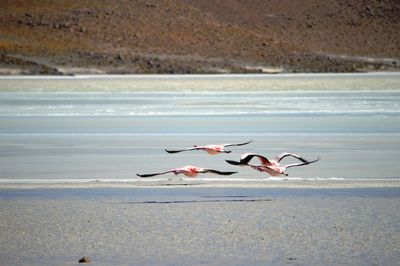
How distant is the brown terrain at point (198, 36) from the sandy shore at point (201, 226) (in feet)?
184

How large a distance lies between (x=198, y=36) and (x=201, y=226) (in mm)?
81668

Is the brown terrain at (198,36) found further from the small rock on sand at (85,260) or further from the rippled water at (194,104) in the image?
the small rock on sand at (85,260)

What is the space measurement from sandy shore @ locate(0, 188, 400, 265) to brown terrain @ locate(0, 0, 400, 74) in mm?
56164

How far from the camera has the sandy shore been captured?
24.4ft

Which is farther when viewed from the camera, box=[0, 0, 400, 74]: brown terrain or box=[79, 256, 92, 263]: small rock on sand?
box=[0, 0, 400, 74]: brown terrain

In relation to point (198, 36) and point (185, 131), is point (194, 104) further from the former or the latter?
point (198, 36)

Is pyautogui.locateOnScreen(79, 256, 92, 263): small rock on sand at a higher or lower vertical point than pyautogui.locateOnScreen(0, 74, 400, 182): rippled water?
lower

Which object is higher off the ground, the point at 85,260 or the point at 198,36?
the point at 198,36

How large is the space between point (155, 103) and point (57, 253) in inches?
911

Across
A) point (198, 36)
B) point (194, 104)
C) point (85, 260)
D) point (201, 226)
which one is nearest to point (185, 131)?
point (194, 104)

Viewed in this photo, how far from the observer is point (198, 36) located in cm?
8975

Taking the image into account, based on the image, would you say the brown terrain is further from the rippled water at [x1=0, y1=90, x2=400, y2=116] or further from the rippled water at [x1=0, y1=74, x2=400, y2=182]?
the rippled water at [x1=0, y1=74, x2=400, y2=182]

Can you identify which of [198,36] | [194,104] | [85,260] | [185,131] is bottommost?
[85,260]

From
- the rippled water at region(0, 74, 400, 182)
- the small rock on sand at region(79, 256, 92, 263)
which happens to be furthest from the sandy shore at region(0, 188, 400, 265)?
the rippled water at region(0, 74, 400, 182)
